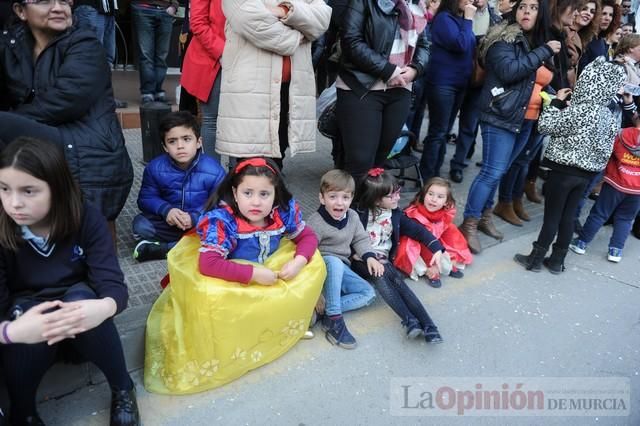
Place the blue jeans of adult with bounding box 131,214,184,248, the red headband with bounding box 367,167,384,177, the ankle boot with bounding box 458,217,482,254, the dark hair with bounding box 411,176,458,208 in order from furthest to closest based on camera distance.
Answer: the ankle boot with bounding box 458,217,482,254, the dark hair with bounding box 411,176,458,208, the red headband with bounding box 367,167,384,177, the blue jeans of adult with bounding box 131,214,184,248

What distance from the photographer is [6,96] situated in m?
2.46

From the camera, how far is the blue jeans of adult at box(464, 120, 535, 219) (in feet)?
12.1

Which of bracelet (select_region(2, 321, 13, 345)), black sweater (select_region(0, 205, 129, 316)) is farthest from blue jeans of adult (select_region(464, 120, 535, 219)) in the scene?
bracelet (select_region(2, 321, 13, 345))

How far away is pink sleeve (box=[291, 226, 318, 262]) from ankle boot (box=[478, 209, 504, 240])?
81.8 inches

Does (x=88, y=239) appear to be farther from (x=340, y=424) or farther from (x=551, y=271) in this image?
(x=551, y=271)

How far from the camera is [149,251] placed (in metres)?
2.94

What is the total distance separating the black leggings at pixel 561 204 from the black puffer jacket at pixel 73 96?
2957 millimetres

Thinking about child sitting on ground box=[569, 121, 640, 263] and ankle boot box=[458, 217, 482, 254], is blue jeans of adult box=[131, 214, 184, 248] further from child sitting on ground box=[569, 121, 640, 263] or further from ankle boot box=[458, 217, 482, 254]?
child sitting on ground box=[569, 121, 640, 263]

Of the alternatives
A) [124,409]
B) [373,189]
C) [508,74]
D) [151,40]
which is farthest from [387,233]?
[151,40]

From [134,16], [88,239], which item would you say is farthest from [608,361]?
[134,16]

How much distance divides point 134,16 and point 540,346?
190 inches

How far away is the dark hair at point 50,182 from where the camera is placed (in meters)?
1.63

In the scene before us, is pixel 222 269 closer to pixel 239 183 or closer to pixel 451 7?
pixel 239 183

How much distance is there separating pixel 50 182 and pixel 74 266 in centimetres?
37
